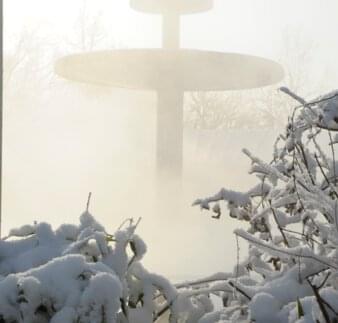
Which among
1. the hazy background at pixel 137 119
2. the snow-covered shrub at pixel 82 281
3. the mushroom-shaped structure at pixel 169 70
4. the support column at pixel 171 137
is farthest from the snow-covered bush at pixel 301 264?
the support column at pixel 171 137

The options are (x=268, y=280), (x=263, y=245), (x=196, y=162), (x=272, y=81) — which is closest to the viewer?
(x=263, y=245)

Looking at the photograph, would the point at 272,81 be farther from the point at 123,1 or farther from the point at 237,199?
the point at 237,199

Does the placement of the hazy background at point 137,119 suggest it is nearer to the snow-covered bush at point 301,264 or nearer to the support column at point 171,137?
the support column at point 171,137

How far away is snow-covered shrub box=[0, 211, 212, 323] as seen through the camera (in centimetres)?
115

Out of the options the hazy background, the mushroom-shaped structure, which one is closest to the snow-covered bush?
the hazy background

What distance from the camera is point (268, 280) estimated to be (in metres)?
1.36

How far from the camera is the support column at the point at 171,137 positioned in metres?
7.39

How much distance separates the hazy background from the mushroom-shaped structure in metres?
0.14

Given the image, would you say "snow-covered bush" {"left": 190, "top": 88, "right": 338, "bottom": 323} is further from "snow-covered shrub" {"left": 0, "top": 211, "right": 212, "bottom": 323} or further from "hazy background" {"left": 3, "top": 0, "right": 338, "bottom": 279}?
"hazy background" {"left": 3, "top": 0, "right": 338, "bottom": 279}

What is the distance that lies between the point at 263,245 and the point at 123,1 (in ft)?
22.6

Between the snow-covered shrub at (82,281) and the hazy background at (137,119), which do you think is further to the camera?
the hazy background at (137,119)

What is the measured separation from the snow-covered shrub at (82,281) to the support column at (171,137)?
5.77m

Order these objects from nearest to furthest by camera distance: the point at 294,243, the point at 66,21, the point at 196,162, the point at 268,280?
the point at 268,280 → the point at 294,243 → the point at 66,21 → the point at 196,162

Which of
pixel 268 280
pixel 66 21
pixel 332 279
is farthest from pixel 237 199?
pixel 66 21
